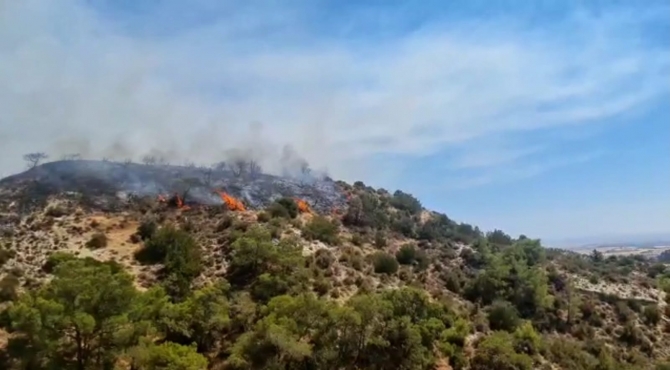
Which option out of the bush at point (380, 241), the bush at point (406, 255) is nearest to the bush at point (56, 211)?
the bush at point (380, 241)

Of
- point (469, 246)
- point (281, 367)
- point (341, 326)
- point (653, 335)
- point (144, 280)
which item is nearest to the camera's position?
point (281, 367)

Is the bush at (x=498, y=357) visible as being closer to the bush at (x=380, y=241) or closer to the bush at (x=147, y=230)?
the bush at (x=380, y=241)

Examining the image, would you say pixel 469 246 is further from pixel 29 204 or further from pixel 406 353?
pixel 29 204

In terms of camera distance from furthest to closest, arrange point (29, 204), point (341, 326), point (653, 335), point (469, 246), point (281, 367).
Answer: point (469, 246)
point (29, 204)
point (653, 335)
point (341, 326)
point (281, 367)

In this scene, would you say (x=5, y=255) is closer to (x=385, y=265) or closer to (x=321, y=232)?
(x=321, y=232)

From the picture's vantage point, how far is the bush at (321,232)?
5203 centimetres

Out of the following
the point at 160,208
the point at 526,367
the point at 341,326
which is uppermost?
the point at 160,208

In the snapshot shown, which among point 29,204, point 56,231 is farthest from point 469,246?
point 29,204

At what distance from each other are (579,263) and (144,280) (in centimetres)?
4622

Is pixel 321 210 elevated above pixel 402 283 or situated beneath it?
elevated above

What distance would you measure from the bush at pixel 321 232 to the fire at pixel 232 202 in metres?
8.30

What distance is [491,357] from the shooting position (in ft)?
117

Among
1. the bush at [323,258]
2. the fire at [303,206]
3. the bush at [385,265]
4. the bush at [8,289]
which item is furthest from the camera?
the fire at [303,206]

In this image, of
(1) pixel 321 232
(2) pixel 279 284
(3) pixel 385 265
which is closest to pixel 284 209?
(1) pixel 321 232
